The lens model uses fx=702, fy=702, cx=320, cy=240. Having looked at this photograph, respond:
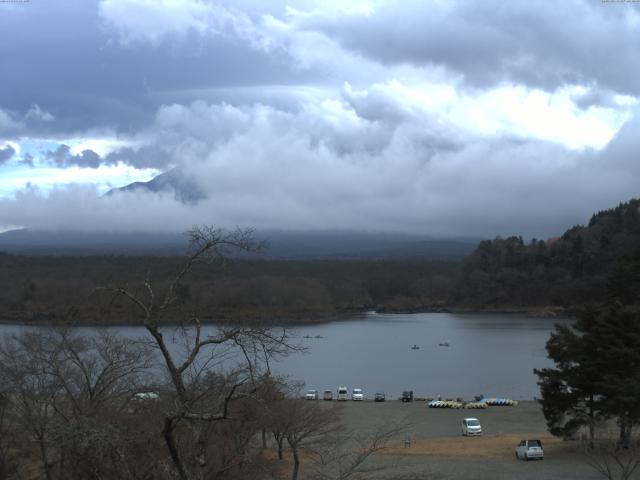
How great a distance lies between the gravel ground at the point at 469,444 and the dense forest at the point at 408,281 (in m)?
40.3

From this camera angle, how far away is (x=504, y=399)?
34.8 m

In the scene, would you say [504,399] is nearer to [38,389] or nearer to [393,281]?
[38,389]

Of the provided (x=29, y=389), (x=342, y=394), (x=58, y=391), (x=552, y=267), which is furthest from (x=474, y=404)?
(x=552, y=267)

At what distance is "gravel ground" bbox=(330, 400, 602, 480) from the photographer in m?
16.6

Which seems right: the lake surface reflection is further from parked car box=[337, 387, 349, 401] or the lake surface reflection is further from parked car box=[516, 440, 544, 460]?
parked car box=[516, 440, 544, 460]

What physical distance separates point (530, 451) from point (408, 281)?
105 meters

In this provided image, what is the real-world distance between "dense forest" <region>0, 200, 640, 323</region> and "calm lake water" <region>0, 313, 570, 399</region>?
30.4 feet

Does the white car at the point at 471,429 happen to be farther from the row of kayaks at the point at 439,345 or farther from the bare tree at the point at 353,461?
the row of kayaks at the point at 439,345

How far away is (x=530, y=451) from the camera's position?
18.4 m

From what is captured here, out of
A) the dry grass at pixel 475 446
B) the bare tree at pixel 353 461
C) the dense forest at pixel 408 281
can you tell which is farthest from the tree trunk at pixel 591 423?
the dense forest at pixel 408 281

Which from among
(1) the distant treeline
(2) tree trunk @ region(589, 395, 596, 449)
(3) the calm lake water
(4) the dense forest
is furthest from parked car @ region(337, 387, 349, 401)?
(4) the dense forest

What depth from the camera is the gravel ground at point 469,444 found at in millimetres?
16594

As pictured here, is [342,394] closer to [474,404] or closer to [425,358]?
[474,404]

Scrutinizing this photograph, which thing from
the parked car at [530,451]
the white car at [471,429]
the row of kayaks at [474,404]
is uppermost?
the parked car at [530,451]
